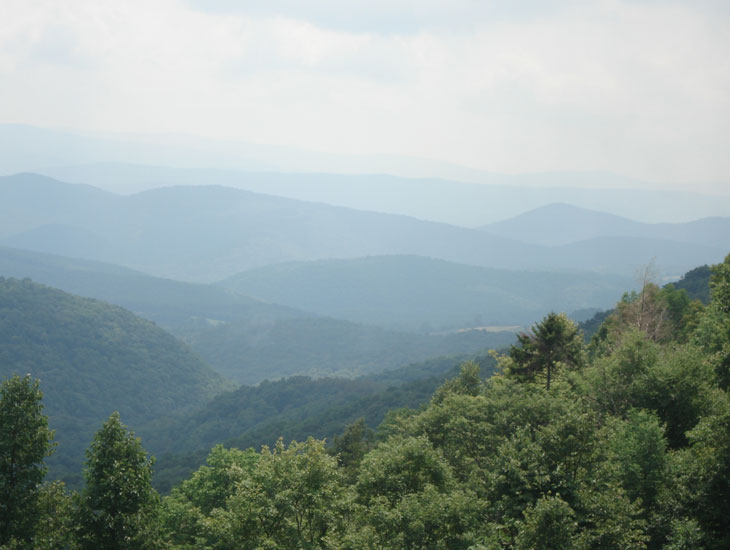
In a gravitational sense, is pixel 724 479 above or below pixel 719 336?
below

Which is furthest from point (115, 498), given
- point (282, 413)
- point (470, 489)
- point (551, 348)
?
point (282, 413)

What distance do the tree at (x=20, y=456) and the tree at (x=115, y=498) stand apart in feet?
7.37

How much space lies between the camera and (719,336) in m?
27.6

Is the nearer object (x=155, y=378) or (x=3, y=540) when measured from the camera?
(x=3, y=540)

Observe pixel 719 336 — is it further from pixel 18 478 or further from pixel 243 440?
pixel 243 440

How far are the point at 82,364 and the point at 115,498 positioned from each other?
602 ft

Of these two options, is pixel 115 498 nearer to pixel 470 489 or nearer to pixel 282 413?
pixel 470 489

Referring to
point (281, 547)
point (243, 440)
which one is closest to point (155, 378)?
point (243, 440)

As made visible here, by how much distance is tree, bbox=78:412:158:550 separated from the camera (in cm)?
1944

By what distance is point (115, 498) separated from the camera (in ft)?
64.8

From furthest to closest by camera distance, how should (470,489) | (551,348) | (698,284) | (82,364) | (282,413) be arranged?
(82,364)
(282,413)
(698,284)
(551,348)
(470,489)

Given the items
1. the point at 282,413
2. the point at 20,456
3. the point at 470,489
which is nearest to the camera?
the point at 20,456

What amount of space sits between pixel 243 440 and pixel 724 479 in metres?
106

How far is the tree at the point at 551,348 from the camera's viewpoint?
3775 cm
